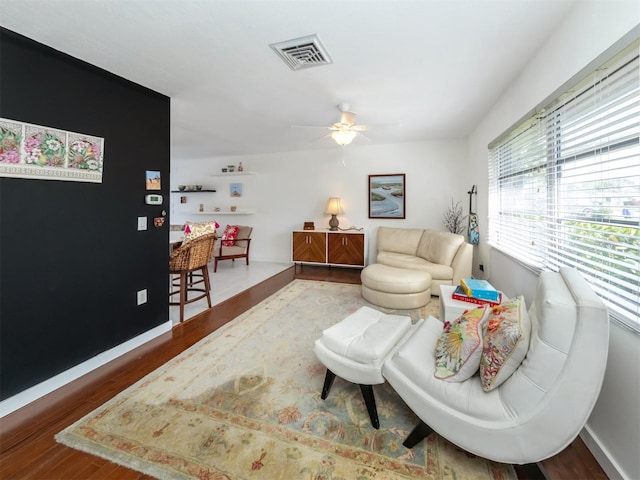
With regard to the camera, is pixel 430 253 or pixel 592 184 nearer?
pixel 592 184

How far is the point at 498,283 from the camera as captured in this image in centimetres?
320

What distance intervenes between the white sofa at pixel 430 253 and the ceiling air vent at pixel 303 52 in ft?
9.25

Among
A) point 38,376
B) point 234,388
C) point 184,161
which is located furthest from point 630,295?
point 184,161

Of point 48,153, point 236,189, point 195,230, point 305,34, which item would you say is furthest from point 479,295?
point 236,189

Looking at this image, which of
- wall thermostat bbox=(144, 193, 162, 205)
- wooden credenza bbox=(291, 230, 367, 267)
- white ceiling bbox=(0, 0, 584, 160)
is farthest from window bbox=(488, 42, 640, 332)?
wall thermostat bbox=(144, 193, 162, 205)

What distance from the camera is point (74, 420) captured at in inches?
65.6

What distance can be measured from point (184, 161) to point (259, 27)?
592 cm

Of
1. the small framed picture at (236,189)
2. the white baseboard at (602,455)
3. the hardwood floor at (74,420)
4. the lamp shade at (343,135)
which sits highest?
the lamp shade at (343,135)

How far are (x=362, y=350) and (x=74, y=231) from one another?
7.50 ft

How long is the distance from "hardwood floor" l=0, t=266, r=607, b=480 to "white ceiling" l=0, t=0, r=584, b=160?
242 cm

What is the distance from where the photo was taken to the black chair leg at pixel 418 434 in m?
1.40

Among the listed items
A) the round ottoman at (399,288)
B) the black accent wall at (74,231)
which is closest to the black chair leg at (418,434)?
the round ottoman at (399,288)

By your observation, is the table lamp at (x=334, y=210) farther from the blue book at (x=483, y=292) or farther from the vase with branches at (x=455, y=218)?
the blue book at (x=483, y=292)

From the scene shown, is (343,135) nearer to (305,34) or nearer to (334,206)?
(305,34)
